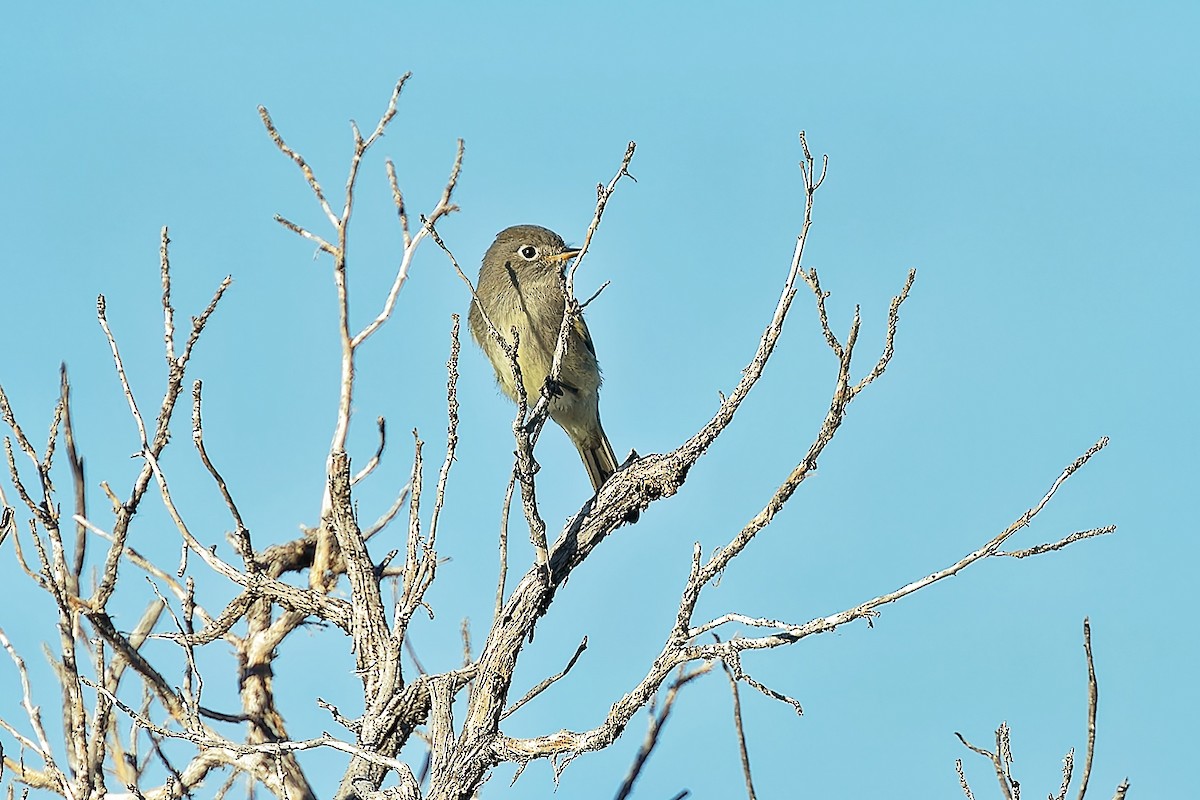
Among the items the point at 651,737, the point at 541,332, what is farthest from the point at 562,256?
the point at 651,737

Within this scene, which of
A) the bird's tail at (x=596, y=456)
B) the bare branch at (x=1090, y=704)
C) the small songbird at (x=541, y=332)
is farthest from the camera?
the bird's tail at (x=596, y=456)

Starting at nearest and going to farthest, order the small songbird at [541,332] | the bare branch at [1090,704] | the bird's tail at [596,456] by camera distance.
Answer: the bare branch at [1090,704] < the small songbird at [541,332] < the bird's tail at [596,456]

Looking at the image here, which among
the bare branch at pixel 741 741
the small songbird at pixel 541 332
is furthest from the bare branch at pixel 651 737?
the small songbird at pixel 541 332

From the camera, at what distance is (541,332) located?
1015 centimetres

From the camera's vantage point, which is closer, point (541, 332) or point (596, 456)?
point (541, 332)

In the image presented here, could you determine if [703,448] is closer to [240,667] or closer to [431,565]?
[431,565]

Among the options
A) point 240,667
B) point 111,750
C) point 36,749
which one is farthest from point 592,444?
point 36,749

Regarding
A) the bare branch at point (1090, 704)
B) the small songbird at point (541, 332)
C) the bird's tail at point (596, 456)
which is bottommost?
the bare branch at point (1090, 704)

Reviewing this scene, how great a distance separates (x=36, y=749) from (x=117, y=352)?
195 centimetres

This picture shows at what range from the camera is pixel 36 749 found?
6.49m

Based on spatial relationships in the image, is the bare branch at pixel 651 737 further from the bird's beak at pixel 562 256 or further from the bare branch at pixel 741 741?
the bird's beak at pixel 562 256

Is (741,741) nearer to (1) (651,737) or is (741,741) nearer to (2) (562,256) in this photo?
(1) (651,737)

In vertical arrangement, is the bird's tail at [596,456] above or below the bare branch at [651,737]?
above

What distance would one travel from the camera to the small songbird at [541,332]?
1014cm
